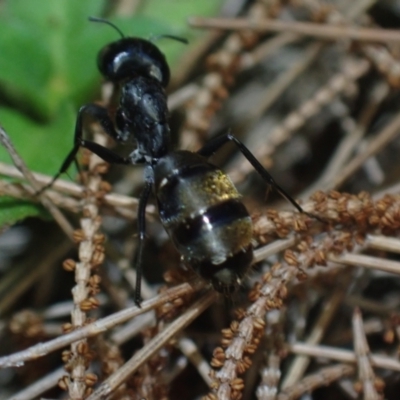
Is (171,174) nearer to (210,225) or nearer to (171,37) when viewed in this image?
(210,225)

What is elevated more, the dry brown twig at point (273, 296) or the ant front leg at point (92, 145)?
the ant front leg at point (92, 145)

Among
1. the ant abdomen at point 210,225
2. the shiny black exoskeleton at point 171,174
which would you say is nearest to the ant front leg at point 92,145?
the shiny black exoskeleton at point 171,174

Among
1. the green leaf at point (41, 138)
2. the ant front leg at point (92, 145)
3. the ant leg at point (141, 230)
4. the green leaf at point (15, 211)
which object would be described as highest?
the green leaf at point (41, 138)

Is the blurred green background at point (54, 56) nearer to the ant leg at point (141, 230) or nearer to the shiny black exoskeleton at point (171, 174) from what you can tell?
the shiny black exoskeleton at point (171, 174)

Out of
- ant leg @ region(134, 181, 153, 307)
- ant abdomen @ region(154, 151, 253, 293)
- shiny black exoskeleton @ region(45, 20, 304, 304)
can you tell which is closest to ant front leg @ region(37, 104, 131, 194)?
shiny black exoskeleton @ region(45, 20, 304, 304)

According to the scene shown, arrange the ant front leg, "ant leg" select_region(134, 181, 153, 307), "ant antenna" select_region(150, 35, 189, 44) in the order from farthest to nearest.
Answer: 1. "ant antenna" select_region(150, 35, 189, 44)
2. the ant front leg
3. "ant leg" select_region(134, 181, 153, 307)

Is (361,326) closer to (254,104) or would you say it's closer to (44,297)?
(44,297)

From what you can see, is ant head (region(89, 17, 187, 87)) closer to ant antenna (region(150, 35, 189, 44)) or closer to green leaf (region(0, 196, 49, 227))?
ant antenna (region(150, 35, 189, 44))

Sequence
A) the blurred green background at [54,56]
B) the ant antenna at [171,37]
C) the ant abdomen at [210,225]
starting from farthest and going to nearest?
the ant antenna at [171,37] < the blurred green background at [54,56] < the ant abdomen at [210,225]
